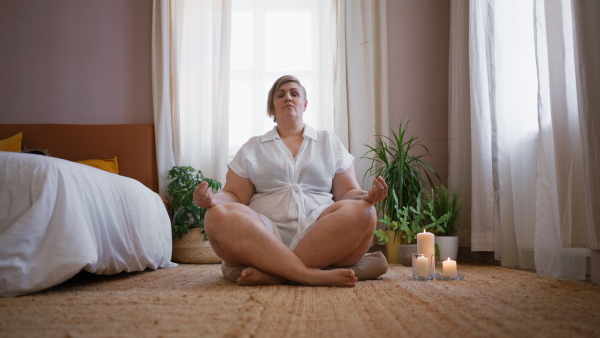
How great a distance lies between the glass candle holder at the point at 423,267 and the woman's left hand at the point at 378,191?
372mm

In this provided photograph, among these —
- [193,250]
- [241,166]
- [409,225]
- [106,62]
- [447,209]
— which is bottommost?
[193,250]

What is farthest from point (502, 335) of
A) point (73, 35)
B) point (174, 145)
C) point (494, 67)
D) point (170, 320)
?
point (73, 35)

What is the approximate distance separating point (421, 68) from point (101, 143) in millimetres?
2463

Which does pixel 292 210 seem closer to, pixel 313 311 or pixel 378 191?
pixel 378 191

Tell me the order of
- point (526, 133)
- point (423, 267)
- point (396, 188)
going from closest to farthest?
point (423, 267)
point (526, 133)
point (396, 188)

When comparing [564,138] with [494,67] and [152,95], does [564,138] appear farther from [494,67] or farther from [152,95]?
[152,95]

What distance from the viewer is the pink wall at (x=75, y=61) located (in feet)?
13.6

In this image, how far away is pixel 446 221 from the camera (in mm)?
3285

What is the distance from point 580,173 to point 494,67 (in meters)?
1.29

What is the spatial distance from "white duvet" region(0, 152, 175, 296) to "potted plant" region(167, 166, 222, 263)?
1174 mm

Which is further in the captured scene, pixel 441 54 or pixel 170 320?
pixel 441 54

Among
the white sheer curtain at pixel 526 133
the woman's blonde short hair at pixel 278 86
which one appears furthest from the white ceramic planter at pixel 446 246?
the woman's blonde short hair at pixel 278 86

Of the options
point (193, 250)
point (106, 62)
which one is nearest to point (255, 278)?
point (193, 250)

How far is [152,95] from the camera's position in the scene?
416 centimetres
